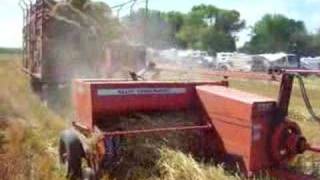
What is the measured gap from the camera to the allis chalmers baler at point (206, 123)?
638 cm

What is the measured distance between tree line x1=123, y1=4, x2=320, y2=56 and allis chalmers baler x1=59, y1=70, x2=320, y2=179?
68.1 metres

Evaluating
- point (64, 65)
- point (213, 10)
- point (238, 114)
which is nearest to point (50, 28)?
point (64, 65)

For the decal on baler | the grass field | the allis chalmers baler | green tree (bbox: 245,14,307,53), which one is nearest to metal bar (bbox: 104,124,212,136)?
the allis chalmers baler

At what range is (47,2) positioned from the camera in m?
14.7

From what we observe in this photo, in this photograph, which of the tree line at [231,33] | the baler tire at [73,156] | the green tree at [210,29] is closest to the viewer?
the baler tire at [73,156]

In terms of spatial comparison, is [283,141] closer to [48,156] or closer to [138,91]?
[138,91]

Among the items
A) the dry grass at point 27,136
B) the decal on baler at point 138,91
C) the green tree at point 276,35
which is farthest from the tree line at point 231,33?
the decal on baler at point 138,91

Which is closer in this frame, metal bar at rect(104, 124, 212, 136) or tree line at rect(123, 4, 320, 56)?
metal bar at rect(104, 124, 212, 136)

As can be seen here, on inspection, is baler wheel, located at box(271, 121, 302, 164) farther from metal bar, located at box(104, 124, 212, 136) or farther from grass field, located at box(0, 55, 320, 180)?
metal bar, located at box(104, 124, 212, 136)

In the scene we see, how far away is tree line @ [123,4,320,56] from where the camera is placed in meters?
79.6

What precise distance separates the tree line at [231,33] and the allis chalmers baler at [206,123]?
2680 inches

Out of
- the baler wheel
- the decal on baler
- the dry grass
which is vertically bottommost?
the dry grass

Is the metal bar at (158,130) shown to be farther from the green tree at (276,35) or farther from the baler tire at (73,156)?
the green tree at (276,35)

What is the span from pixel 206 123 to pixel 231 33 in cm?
8693
